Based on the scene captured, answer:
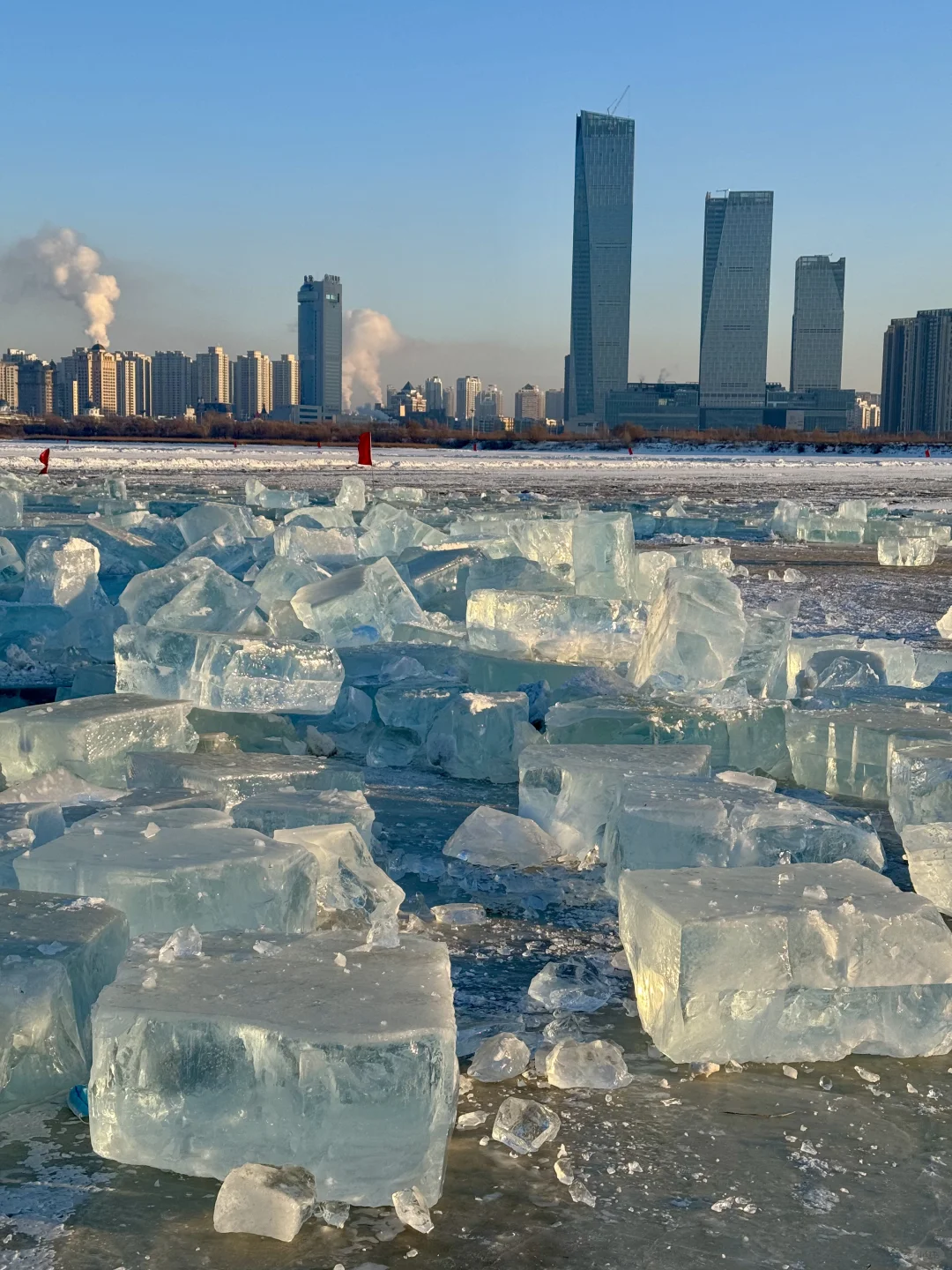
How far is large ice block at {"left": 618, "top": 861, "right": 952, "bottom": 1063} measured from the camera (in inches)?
75.0

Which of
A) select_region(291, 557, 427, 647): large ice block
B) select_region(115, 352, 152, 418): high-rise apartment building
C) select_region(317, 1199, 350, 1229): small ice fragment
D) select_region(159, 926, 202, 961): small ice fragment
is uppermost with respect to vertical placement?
select_region(115, 352, 152, 418): high-rise apartment building

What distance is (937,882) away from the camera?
2555 millimetres

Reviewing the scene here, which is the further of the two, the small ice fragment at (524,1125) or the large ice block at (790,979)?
the large ice block at (790,979)

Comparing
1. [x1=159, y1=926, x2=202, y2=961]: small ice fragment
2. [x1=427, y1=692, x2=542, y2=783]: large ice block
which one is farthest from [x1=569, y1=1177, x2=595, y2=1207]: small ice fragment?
[x1=427, y1=692, x2=542, y2=783]: large ice block

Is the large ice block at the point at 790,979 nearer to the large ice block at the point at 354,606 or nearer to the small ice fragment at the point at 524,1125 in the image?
the small ice fragment at the point at 524,1125

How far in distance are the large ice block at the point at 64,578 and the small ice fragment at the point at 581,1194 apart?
191 inches

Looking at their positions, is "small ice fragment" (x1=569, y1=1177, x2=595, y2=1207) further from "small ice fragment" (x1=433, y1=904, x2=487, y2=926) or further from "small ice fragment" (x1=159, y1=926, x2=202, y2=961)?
"small ice fragment" (x1=433, y1=904, x2=487, y2=926)

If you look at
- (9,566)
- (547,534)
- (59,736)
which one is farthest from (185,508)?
(59,736)

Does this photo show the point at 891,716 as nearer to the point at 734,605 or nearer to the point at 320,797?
the point at 734,605

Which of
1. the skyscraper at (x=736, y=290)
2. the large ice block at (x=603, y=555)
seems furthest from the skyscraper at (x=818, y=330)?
the large ice block at (x=603, y=555)

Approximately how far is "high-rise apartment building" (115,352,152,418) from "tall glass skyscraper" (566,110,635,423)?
5005cm

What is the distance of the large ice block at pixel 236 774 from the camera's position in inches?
120

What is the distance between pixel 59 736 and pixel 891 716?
2.30 metres

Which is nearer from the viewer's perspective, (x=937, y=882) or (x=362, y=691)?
(x=937, y=882)
